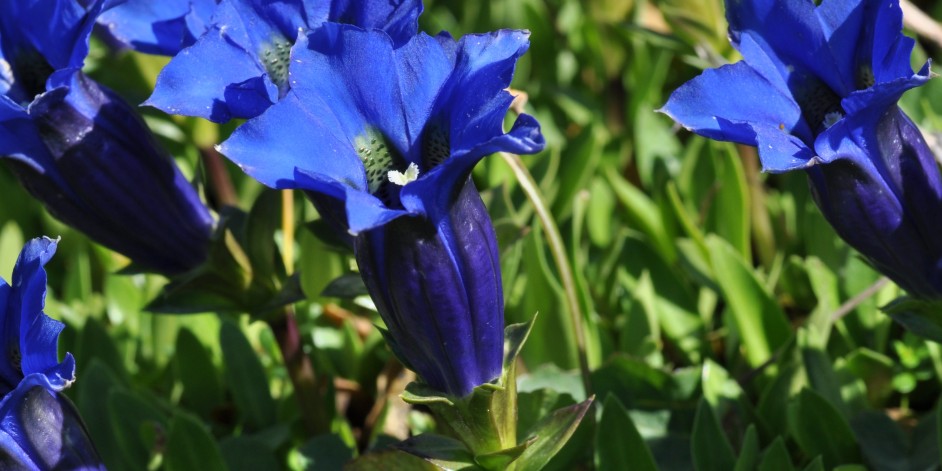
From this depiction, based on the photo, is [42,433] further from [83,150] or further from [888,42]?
[888,42]

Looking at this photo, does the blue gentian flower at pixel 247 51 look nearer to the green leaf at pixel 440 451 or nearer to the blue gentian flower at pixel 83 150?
the blue gentian flower at pixel 83 150

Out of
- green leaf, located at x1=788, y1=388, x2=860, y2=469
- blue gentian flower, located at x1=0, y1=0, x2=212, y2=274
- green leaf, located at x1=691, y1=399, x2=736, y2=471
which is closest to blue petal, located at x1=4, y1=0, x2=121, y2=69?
blue gentian flower, located at x1=0, y1=0, x2=212, y2=274

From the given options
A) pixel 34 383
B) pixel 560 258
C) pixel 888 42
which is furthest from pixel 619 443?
pixel 34 383

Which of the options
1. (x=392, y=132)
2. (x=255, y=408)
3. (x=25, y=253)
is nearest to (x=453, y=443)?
(x=392, y=132)

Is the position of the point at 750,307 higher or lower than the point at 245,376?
higher

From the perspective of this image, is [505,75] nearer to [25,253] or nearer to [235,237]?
[25,253]
